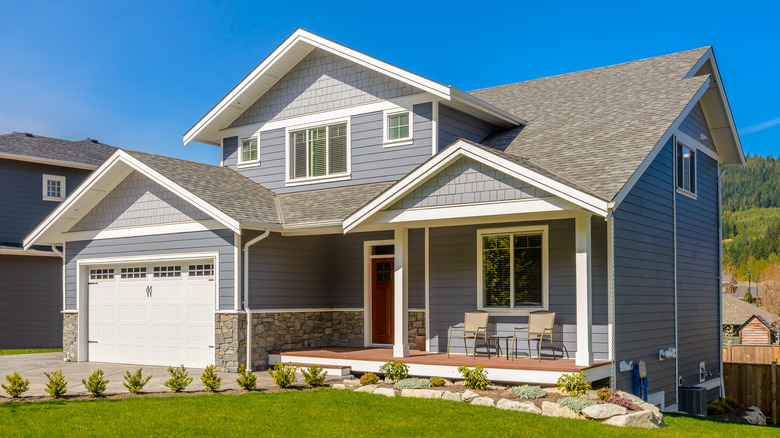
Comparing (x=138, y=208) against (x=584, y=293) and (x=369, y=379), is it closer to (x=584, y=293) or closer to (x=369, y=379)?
(x=369, y=379)

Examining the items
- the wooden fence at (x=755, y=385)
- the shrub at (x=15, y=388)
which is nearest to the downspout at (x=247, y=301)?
the shrub at (x=15, y=388)

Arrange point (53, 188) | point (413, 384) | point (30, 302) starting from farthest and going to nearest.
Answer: point (53, 188) < point (30, 302) < point (413, 384)

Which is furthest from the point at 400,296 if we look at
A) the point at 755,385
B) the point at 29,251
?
the point at 29,251

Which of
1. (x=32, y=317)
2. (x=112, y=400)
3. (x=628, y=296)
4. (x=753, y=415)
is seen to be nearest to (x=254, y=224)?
(x=112, y=400)

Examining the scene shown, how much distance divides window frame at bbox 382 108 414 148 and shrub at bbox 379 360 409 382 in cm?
490

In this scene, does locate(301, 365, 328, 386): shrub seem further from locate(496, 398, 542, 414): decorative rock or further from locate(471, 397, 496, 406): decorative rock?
locate(496, 398, 542, 414): decorative rock

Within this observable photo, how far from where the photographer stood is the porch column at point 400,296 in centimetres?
1272

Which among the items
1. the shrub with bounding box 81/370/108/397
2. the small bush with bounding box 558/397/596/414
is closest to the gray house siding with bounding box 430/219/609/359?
the small bush with bounding box 558/397/596/414

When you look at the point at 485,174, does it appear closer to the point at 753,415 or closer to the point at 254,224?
the point at 254,224

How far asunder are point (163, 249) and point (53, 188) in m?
12.0

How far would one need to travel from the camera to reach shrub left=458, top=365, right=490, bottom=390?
36.4 ft

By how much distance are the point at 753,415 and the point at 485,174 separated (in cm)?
883

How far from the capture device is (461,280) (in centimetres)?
1367

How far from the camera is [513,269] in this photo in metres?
13.1
